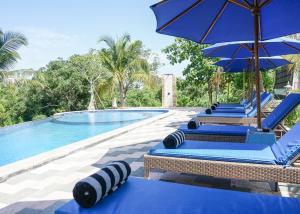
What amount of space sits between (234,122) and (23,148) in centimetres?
608

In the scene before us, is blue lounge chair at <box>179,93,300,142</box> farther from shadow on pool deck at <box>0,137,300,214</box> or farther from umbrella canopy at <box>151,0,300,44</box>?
umbrella canopy at <box>151,0,300,44</box>

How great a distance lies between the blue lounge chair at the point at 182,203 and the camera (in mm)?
2199

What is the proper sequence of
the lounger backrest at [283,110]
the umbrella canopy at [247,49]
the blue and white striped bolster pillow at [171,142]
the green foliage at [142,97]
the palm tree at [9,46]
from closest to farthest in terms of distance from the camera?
the blue and white striped bolster pillow at [171,142], the lounger backrest at [283,110], the umbrella canopy at [247,49], the palm tree at [9,46], the green foliage at [142,97]

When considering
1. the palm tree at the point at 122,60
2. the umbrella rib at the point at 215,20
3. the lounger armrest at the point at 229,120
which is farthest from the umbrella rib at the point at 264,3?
the palm tree at the point at 122,60

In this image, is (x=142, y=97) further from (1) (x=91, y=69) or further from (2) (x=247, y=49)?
(2) (x=247, y=49)

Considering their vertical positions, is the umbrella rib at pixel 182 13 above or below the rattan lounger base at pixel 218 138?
above

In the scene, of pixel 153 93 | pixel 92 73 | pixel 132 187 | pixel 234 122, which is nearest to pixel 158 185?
pixel 132 187

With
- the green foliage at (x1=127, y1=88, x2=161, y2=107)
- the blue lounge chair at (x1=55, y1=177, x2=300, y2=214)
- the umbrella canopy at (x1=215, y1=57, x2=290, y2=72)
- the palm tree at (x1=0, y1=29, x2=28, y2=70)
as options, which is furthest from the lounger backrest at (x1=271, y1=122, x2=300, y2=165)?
the green foliage at (x1=127, y1=88, x2=161, y2=107)

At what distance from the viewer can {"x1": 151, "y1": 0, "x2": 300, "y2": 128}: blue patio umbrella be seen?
357cm

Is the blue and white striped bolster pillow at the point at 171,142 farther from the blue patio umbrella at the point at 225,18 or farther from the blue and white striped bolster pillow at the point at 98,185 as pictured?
the blue patio umbrella at the point at 225,18

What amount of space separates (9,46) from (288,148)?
13701 millimetres

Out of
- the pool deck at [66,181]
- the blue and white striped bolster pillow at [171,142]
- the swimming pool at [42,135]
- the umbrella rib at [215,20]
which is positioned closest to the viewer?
the pool deck at [66,181]

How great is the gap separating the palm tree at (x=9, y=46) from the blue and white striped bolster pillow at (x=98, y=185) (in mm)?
13142

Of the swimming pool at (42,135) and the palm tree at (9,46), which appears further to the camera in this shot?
the palm tree at (9,46)
